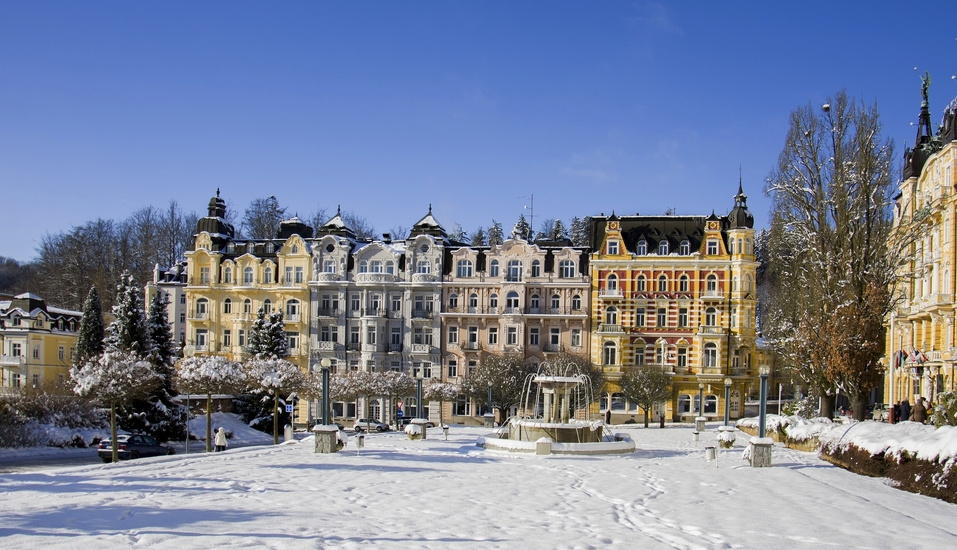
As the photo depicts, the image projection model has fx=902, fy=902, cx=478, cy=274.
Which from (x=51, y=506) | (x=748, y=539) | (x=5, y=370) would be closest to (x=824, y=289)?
(x=748, y=539)

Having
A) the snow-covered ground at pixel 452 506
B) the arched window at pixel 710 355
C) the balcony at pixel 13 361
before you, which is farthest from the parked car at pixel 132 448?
the arched window at pixel 710 355

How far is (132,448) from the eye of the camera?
31.2 metres

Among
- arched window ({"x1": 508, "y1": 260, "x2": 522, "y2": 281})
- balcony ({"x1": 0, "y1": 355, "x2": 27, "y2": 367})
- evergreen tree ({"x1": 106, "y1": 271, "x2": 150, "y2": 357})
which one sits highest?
arched window ({"x1": 508, "y1": 260, "x2": 522, "y2": 281})

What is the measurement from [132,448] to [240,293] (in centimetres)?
2826

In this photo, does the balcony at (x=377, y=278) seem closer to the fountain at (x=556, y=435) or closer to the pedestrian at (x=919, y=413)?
the fountain at (x=556, y=435)

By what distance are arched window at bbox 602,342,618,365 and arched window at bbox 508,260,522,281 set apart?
22.3 ft

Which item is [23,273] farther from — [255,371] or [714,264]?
[714,264]

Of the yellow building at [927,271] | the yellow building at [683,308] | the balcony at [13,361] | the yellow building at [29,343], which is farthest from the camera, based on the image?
the yellow building at [29,343]

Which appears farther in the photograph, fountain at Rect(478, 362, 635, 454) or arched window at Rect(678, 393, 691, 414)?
arched window at Rect(678, 393, 691, 414)

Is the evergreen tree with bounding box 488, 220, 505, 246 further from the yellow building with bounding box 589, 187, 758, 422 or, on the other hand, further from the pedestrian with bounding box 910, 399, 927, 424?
the pedestrian with bounding box 910, 399, 927, 424

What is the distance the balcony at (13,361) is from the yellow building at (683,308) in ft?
116

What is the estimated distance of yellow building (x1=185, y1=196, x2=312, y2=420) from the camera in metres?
58.0

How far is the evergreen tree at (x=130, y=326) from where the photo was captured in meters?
39.0

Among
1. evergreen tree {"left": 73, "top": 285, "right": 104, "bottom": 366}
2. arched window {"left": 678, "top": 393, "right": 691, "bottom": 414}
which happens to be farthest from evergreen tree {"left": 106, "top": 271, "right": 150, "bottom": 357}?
arched window {"left": 678, "top": 393, "right": 691, "bottom": 414}
